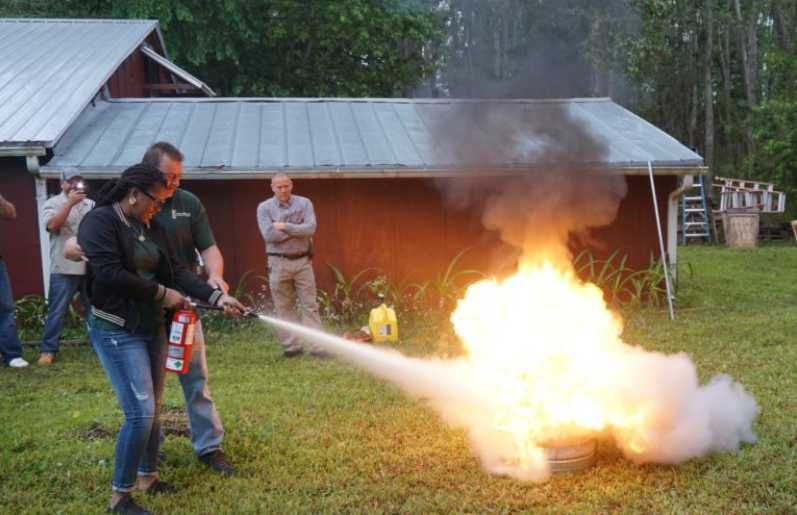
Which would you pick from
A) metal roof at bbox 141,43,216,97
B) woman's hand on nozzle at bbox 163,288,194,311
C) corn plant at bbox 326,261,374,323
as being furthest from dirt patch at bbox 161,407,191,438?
A: metal roof at bbox 141,43,216,97

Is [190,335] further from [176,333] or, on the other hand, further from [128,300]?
[128,300]

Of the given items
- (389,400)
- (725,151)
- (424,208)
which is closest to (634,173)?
(424,208)

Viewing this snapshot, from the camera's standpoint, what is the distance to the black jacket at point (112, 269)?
369cm

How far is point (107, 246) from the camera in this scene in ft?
12.1

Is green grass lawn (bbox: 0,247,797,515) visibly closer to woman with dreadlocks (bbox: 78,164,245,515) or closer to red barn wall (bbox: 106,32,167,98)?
woman with dreadlocks (bbox: 78,164,245,515)

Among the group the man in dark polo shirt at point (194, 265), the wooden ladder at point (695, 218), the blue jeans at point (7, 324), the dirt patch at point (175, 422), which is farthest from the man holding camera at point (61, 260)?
the wooden ladder at point (695, 218)

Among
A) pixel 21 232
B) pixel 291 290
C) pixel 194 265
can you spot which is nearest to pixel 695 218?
pixel 291 290

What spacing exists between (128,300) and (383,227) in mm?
7177

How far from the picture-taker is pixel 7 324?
298 inches

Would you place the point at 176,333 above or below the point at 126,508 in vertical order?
above

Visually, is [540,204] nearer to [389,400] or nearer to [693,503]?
[389,400]

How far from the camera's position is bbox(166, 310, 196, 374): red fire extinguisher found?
3.96 metres

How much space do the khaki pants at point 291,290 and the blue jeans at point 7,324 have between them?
2.83 m

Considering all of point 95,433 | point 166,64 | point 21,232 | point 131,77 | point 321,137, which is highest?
point 166,64
